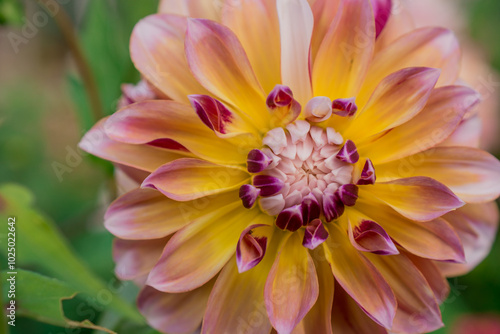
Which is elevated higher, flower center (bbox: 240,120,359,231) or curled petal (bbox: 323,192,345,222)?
flower center (bbox: 240,120,359,231)

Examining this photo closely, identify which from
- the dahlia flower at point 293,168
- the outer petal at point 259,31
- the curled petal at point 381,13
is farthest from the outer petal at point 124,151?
the curled petal at point 381,13

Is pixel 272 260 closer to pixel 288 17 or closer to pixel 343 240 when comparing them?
pixel 343 240

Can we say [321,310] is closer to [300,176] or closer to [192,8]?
[300,176]

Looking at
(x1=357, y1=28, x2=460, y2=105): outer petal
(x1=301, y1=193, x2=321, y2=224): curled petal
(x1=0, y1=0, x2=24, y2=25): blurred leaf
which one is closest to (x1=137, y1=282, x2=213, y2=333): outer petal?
(x1=301, y1=193, x2=321, y2=224): curled petal

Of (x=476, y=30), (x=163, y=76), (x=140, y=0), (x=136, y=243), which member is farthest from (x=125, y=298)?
(x=476, y=30)

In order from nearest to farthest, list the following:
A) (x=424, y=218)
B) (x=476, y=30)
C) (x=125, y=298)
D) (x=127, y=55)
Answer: (x=424, y=218) < (x=125, y=298) < (x=127, y=55) < (x=476, y=30)

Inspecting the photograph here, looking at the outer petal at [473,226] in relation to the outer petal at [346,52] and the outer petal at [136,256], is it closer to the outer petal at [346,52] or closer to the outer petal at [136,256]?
the outer petal at [346,52]

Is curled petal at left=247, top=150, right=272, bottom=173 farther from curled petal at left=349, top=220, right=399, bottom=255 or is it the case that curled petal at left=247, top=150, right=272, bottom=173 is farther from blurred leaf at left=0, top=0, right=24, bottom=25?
blurred leaf at left=0, top=0, right=24, bottom=25

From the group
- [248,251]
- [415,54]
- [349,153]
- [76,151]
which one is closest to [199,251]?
[248,251]
